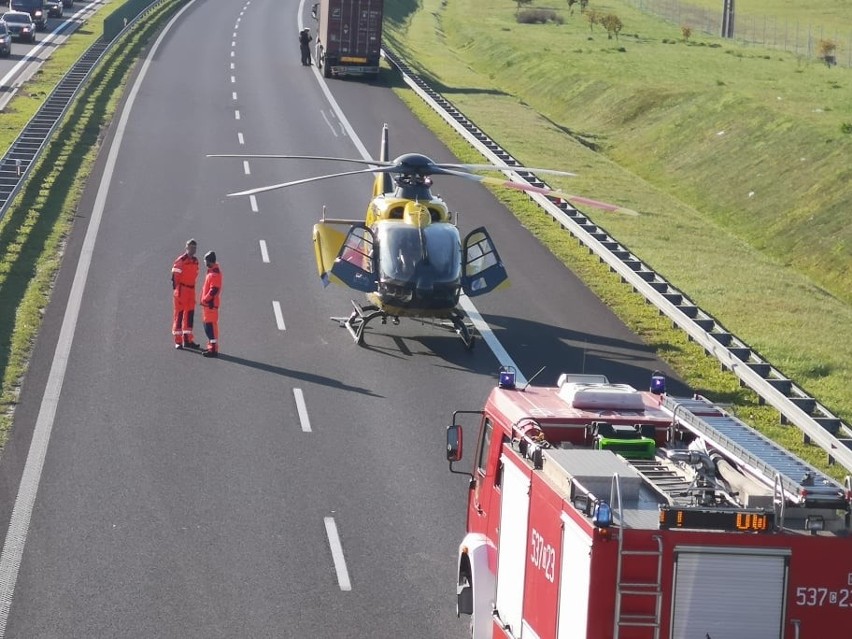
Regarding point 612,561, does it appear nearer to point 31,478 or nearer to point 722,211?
point 31,478

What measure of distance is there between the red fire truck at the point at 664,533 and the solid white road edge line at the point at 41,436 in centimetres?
512

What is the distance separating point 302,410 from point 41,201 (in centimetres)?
1495

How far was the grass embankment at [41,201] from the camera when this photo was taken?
2197cm

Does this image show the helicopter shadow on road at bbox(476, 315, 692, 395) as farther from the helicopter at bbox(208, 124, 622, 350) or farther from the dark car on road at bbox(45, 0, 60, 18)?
the dark car on road at bbox(45, 0, 60, 18)

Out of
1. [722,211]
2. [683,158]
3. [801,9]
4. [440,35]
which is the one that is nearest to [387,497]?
[722,211]

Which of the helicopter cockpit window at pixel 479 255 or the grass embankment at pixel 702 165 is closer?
the helicopter cockpit window at pixel 479 255

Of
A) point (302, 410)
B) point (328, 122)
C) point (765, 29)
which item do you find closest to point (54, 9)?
point (328, 122)

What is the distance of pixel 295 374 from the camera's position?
837 inches

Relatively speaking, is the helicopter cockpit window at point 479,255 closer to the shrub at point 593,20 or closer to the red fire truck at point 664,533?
the red fire truck at point 664,533

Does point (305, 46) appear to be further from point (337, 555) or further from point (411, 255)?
point (337, 555)

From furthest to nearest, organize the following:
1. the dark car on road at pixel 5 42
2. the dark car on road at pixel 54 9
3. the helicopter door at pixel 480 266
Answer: the dark car on road at pixel 54 9 < the dark car on road at pixel 5 42 < the helicopter door at pixel 480 266

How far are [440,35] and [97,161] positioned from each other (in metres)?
52.7

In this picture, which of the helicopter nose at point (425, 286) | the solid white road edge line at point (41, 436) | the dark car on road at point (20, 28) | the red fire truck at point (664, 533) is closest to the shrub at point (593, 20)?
the dark car on road at point (20, 28)

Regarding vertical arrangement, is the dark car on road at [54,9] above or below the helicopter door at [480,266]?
above
